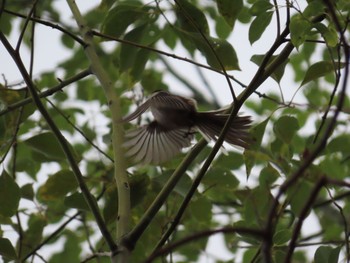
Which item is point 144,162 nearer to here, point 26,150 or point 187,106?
point 187,106

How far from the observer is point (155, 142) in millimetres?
2553

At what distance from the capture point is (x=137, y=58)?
8.13 feet

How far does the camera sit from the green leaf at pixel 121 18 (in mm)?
2305

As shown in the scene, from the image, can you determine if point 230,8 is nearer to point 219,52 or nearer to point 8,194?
point 219,52

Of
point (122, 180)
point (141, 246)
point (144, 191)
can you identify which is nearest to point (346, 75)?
point (122, 180)

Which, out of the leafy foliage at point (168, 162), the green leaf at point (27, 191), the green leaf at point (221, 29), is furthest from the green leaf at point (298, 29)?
the green leaf at point (27, 191)

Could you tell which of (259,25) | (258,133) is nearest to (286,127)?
(258,133)

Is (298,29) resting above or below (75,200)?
above

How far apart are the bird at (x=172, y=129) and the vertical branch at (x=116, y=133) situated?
0.23m

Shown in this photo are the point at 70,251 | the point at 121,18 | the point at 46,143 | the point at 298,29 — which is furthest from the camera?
the point at 70,251

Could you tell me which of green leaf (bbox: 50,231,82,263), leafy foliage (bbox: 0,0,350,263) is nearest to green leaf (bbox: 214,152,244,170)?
leafy foliage (bbox: 0,0,350,263)

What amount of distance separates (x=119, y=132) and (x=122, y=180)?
184 mm

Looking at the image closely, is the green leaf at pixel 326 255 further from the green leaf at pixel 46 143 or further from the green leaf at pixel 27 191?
the green leaf at pixel 27 191

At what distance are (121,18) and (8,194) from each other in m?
0.70
